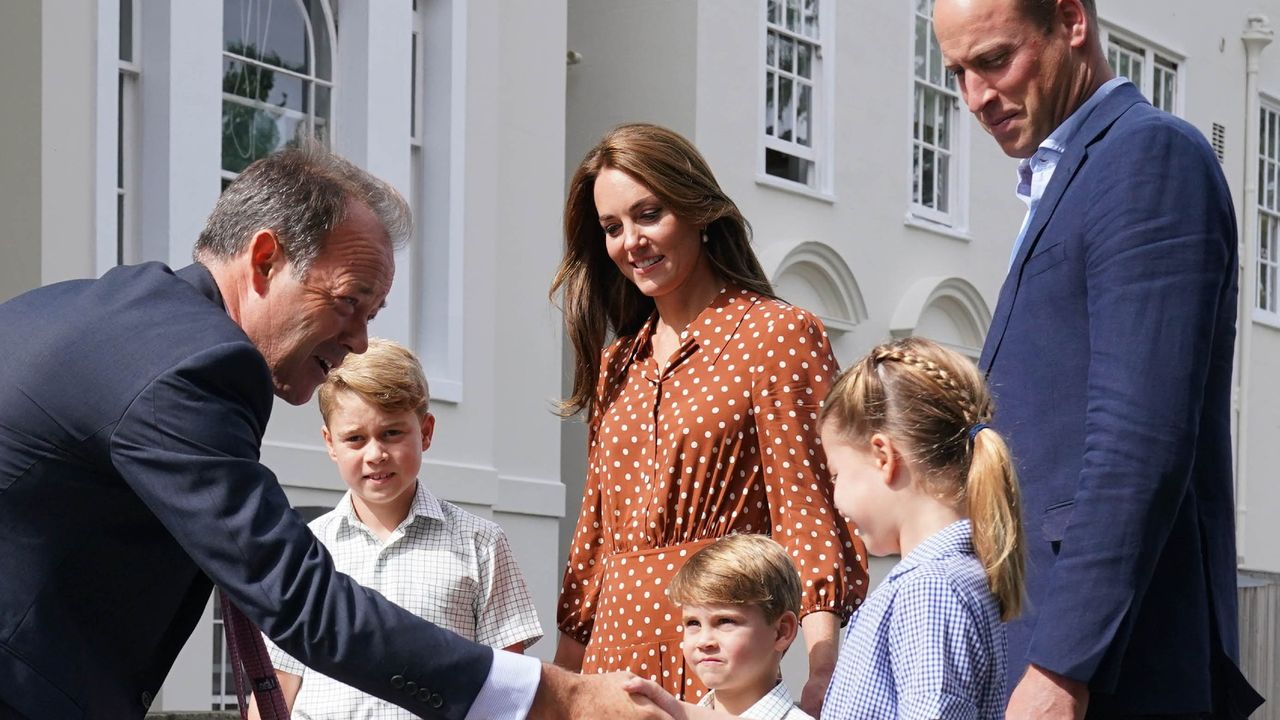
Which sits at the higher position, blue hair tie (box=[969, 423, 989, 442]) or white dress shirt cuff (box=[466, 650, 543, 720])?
blue hair tie (box=[969, 423, 989, 442])

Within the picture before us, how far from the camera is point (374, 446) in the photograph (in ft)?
15.7

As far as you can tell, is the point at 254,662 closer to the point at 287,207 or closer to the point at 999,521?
the point at 287,207

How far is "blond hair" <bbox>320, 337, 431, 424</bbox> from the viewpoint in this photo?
15.6 ft

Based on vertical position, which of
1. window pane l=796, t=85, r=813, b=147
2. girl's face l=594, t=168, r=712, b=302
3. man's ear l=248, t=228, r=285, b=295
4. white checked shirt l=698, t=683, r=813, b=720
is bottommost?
white checked shirt l=698, t=683, r=813, b=720

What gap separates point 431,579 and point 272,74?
632cm

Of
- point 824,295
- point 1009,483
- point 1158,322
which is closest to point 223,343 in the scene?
point 1009,483

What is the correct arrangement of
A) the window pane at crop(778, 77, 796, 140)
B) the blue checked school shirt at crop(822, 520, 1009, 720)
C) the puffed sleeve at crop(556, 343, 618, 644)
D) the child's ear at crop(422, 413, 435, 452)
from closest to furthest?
the blue checked school shirt at crop(822, 520, 1009, 720) → the puffed sleeve at crop(556, 343, 618, 644) → the child's ear at crop(422, 413, 435, 452) → the window pane at crop(778, 77, 796, 140)

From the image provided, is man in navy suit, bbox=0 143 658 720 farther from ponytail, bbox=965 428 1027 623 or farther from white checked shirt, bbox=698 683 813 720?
white checked shirt, bbox=698 683 813 720

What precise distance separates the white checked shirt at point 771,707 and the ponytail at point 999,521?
1.07 metres

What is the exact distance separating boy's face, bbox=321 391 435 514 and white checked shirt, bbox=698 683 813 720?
3.66 ft

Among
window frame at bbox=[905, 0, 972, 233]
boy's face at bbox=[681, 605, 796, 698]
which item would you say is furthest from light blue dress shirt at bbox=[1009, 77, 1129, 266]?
window frame at bbox=[905, 0, 972, 233]

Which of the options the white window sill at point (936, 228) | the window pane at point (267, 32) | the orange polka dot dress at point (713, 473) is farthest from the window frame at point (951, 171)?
the orange polka dot dress at point (713, 473)

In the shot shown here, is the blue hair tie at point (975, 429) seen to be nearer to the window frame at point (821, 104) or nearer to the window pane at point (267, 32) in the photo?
the window pane at point (267, 32)

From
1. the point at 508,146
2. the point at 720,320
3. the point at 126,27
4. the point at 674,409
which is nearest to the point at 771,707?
the point at 674,409
